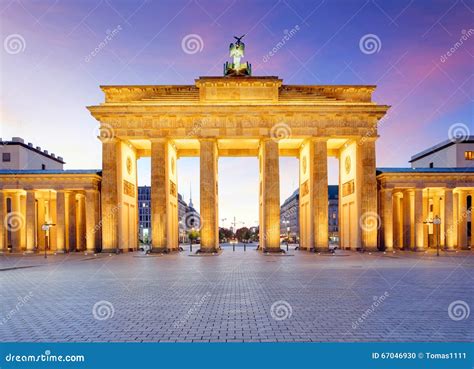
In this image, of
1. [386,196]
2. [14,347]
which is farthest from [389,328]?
[386,196]

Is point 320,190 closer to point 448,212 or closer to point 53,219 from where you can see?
point 448,212

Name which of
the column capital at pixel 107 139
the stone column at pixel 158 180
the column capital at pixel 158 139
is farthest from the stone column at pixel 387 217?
the column capital at pixel 107 139

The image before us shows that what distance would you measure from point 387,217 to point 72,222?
4277 centimetres

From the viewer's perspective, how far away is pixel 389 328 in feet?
33.2

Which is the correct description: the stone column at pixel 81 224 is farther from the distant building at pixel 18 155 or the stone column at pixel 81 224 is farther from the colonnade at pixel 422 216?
the colonnade at pixel 422 216

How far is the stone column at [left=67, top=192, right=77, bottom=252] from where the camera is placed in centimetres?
5697

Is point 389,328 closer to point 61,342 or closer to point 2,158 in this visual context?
point 61,342

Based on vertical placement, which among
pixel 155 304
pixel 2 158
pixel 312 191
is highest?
pixel 2 158

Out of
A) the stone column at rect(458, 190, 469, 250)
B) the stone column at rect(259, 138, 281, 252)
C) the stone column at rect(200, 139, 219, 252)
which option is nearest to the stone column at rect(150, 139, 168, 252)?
the stone column at rect(200, 139, 219, 252)

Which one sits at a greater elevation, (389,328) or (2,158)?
(2,158)

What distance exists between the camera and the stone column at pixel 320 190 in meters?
49.2

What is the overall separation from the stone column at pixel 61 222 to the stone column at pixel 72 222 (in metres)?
3.02

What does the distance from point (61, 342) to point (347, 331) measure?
6.65m

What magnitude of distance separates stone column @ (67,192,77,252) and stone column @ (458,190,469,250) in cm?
5317
